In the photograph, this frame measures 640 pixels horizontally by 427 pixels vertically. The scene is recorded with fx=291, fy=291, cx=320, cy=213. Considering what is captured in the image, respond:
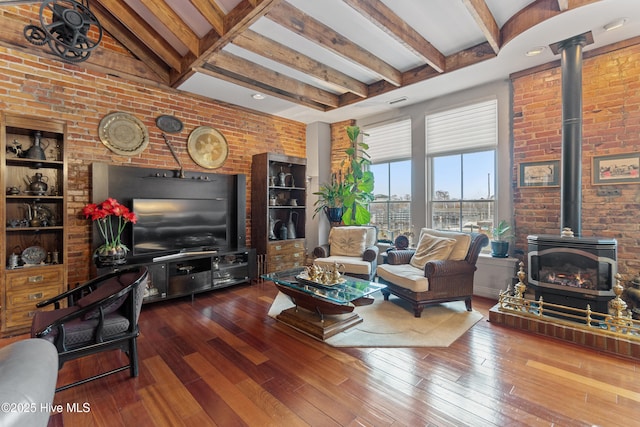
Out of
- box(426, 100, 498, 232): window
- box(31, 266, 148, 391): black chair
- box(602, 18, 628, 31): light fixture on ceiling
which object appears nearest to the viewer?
box(31, 266, 148, 391): black chair

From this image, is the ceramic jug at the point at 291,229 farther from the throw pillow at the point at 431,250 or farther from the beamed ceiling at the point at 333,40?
the throw pillow at the point at 431,250

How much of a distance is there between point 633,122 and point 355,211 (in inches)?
136

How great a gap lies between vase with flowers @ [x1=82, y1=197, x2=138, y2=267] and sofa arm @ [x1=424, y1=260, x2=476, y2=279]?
337 centimetres

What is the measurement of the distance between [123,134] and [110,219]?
3.60 feet

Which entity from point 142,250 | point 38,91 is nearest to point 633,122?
point 142,250

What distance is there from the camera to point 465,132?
4.19 m

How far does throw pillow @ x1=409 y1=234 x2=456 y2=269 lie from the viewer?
3.45 metres

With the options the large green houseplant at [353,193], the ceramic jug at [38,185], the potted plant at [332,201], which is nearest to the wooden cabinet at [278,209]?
the potted plant at [332,201]

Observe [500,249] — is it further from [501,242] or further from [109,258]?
[109,258]

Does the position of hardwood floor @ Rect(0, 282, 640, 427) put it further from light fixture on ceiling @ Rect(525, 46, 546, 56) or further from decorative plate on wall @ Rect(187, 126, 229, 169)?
light fixture on ceiling @ Rect(525, 46, 546, 56)

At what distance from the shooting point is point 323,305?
107 inches

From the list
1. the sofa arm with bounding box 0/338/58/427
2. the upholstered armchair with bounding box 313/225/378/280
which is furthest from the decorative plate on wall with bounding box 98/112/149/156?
the sofa arm with bounding box 0/338/58/427

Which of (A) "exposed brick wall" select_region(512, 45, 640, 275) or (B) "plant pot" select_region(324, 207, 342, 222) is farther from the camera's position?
(B) "plant pot" select_region(324, 207, 342, 222)

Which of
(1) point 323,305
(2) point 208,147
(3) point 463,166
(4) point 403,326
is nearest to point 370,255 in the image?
(4) point 403,326
